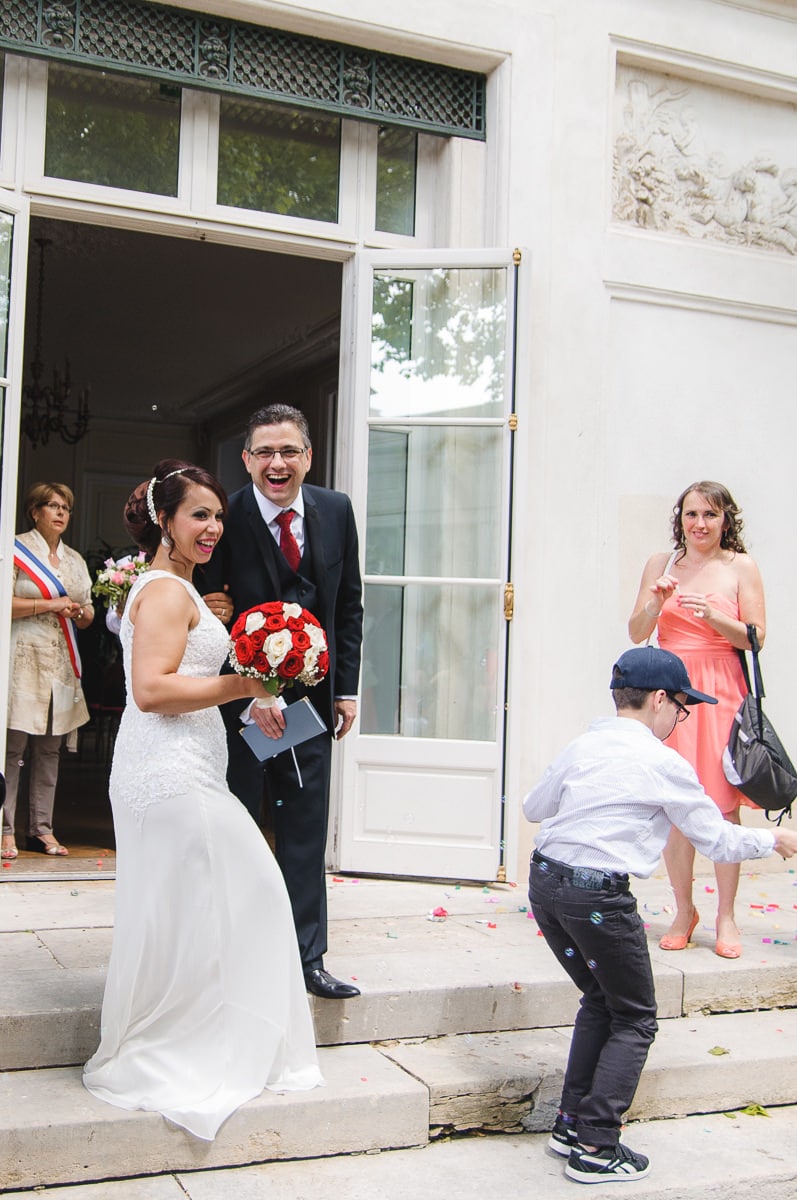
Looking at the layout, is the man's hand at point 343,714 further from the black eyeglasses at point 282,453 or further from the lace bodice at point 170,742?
the black eyeglasses at point 282,453

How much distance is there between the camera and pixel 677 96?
267 inches

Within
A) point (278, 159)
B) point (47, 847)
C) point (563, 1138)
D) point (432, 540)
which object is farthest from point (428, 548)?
point (563, 1138)

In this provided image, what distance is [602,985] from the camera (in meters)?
3.34

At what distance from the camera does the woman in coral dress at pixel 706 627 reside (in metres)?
4.89

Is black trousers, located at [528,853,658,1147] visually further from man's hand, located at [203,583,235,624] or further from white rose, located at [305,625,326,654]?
man's hand, located at [203,583,235,624]

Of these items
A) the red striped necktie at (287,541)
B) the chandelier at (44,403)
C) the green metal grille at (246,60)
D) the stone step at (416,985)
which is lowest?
the stone step at (416,985)

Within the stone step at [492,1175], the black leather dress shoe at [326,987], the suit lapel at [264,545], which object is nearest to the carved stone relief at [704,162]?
the suit lapel at [264,545]

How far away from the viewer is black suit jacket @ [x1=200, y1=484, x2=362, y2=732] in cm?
408

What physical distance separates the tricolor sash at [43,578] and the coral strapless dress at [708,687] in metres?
3.05

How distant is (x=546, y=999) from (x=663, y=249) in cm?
411

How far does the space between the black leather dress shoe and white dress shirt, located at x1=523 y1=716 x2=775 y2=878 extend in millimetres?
933

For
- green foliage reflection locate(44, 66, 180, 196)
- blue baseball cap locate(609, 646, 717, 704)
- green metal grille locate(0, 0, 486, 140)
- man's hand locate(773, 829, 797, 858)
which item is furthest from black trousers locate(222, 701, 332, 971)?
green metal grille locate(0, 0, 486, 140)

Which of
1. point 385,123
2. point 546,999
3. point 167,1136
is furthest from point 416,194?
point 167,1136

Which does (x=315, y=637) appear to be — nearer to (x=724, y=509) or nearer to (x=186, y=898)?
(x=186, y=898)
